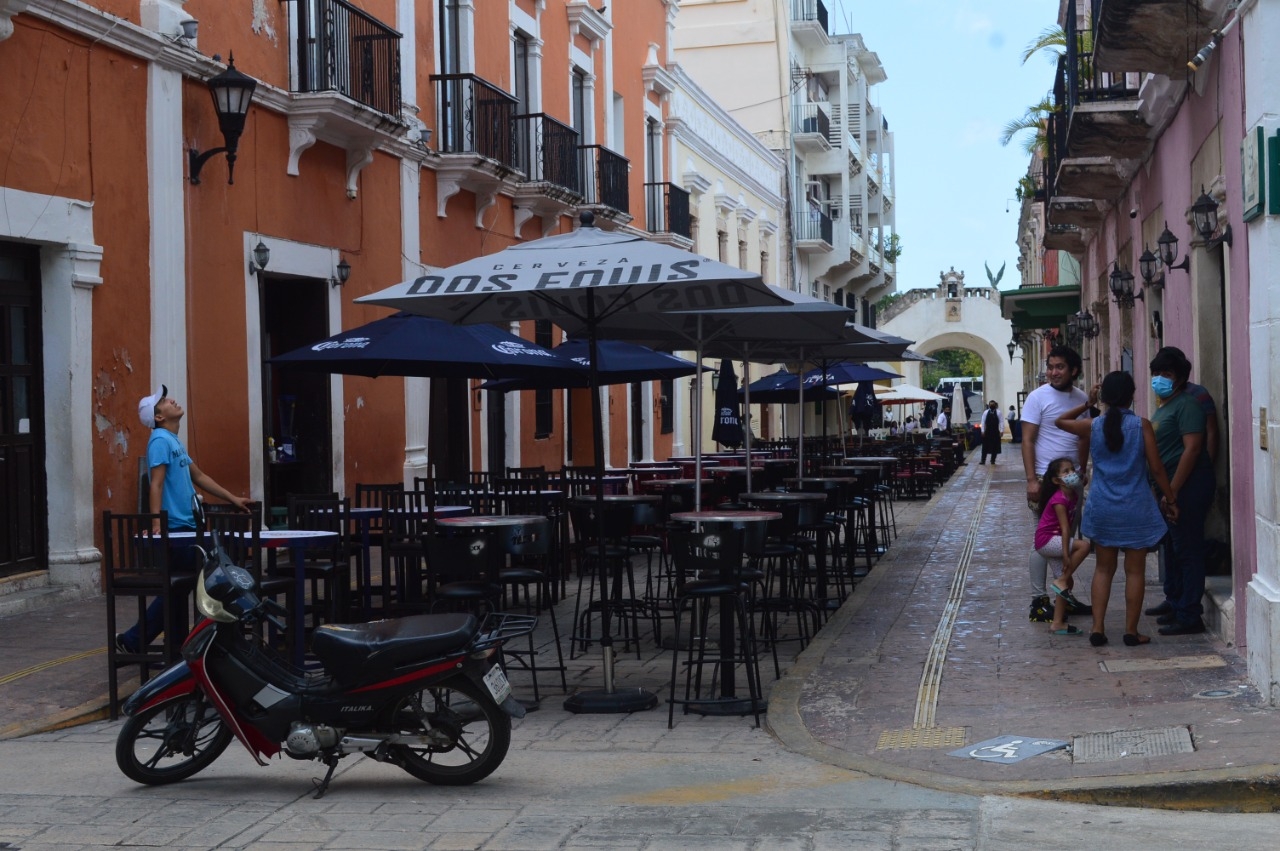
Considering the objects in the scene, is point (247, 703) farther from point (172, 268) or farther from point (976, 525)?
point (976, 525)

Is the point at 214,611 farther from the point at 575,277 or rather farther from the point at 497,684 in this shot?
the point at 575,277

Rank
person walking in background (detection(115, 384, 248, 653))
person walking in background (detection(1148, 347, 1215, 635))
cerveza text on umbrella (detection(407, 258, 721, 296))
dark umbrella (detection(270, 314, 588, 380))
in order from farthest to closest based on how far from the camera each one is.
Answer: dark umbrella (detection(270, 314, 588, 380))
person walking in background (detection(1148, 347, 1215, 635))
person walking in background (detection(115, 384, 248, 653))
cerveza text on umbrella (detection(407, 258, 721, 296))

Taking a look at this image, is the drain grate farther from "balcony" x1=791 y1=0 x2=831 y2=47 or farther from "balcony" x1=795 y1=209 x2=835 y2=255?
"balcony" x1=791 y1=0 x2=831 y2=47

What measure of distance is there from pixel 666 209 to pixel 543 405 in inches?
275

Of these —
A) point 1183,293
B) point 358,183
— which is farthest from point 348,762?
point 358,183

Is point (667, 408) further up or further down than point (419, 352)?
further down

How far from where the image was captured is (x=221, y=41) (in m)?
13.5

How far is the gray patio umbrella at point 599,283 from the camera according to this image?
783cm

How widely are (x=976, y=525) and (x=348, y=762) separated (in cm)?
1332

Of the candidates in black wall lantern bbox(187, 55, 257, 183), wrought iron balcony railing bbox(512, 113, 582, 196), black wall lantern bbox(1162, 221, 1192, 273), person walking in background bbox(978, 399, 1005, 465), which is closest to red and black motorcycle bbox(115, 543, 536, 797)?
black wall lantern bbox(187, 55, 257, 183)

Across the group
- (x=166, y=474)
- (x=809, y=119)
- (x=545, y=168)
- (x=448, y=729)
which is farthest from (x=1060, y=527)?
(x=809, y=119)

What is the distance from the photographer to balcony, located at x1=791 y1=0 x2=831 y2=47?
4094 cm

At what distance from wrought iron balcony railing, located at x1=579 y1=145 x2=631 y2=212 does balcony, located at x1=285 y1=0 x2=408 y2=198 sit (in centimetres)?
667

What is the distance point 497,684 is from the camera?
629 centimetres
